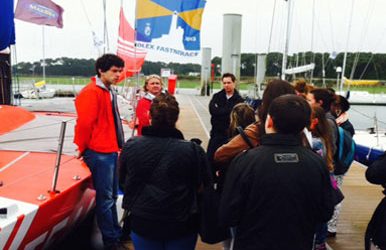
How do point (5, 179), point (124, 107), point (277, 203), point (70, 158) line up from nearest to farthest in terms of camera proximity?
point (277, 203)
point (5, 179)
point (70, 158)
point (124, 107)

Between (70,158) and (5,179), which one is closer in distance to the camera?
(5,179)

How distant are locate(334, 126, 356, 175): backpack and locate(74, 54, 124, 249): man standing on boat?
6.42 ft

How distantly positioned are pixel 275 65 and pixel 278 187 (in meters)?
21.0

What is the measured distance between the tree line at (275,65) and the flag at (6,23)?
116 cm

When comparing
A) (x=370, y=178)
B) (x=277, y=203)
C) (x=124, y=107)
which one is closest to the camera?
(x=277, y=203)

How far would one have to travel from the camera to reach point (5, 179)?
312 cm

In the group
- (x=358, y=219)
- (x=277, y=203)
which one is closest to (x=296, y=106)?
(x=277, y=203)

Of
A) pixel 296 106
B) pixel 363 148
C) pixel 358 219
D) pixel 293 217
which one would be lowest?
pixel 358 219

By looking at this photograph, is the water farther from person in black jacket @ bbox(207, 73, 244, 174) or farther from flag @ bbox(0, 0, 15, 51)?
flag @ bbox(0, 0, 15, 51)

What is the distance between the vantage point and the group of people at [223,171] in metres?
2.00

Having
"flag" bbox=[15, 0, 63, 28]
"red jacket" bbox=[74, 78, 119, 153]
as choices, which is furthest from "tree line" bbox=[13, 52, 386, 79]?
"red jacket" bbox=[74, 78, 119, 153]

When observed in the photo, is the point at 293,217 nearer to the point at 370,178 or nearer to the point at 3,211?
the point at 370,178

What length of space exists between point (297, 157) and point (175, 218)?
87cm

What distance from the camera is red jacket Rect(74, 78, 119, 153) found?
3248 millimetres
